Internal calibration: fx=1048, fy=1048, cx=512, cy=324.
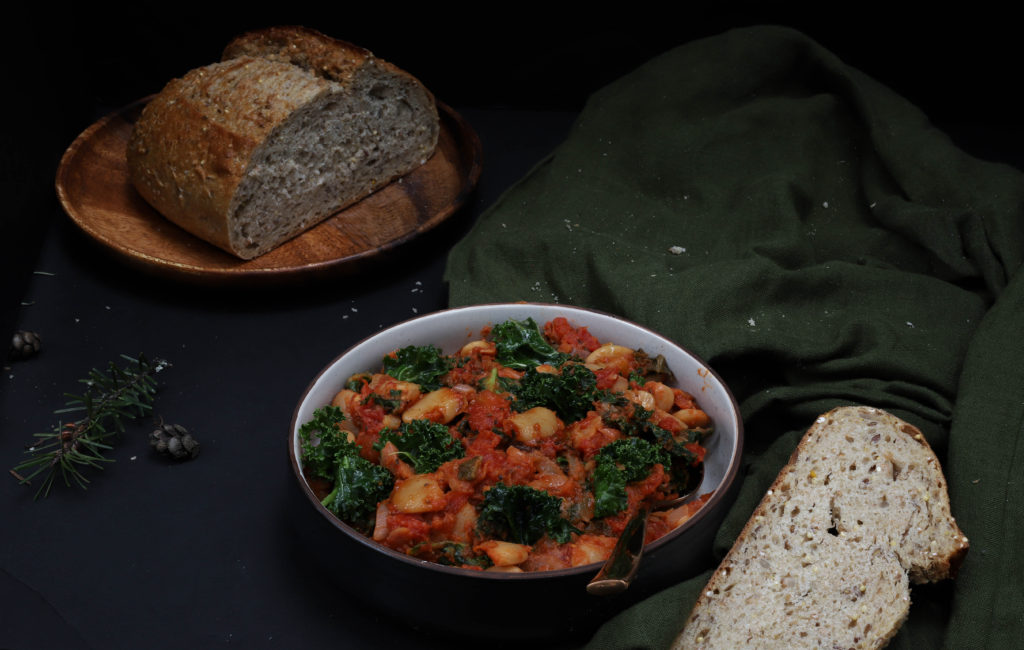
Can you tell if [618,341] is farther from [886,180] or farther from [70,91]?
[70,91]

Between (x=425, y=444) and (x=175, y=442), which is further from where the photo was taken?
(x=175, y=442)

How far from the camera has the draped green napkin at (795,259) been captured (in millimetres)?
2646

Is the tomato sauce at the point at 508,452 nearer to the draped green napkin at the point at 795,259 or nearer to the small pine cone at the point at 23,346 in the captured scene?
the draped green napkin at the point at 795,259

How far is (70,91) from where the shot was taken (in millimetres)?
4629

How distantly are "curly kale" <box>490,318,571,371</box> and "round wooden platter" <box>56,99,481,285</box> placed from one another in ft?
2.95

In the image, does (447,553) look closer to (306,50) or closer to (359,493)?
(359,493)

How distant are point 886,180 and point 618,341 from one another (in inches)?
56.7

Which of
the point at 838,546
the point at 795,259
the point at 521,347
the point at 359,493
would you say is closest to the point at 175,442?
the point at 359,493

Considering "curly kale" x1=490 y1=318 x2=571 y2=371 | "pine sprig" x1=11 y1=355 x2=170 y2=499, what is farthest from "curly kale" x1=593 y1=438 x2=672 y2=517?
"pine sprig" x1=11 y1=355 x2=170 y2=499

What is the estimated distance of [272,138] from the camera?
12.6 ft

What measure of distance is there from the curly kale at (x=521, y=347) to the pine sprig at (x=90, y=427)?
1095mm

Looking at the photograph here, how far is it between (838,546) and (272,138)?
2448 mm

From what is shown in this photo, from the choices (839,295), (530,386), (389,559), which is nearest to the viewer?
(389,559)

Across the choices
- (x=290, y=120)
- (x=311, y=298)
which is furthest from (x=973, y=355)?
(x=290, y=120)
